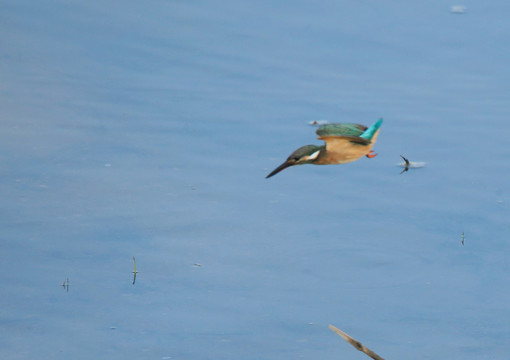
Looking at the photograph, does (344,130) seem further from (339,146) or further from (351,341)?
(351,341)

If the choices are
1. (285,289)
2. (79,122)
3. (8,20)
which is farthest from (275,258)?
(8,20)

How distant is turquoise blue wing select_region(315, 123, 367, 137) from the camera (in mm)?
2353

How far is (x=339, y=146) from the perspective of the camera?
2.35m

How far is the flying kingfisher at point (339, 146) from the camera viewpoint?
2311 millimetres

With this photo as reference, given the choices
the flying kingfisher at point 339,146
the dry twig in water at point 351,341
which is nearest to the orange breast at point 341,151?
the flying kingfisher at point 339,146

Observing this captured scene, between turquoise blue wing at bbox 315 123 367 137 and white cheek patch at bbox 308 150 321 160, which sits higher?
turquoise blue wing at bbox 315 123 367 137

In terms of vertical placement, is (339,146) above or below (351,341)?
above

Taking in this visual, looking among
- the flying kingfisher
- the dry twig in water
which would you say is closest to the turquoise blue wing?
the flying kingfisher

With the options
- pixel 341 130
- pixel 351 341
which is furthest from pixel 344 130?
pixel 351 341

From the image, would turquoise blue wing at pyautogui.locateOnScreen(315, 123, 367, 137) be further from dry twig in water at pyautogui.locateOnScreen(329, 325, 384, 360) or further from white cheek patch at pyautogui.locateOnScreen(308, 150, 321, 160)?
dry twig in water at pyautogui.locateOnScreen(329, 325, 384, 360)

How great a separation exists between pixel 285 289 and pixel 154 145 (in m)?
2.07

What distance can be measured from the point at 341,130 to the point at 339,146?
4 cm

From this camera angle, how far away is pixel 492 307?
6020 mm

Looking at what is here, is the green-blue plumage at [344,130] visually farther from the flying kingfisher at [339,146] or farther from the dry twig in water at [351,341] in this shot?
the dry twig in water at [351,341]
